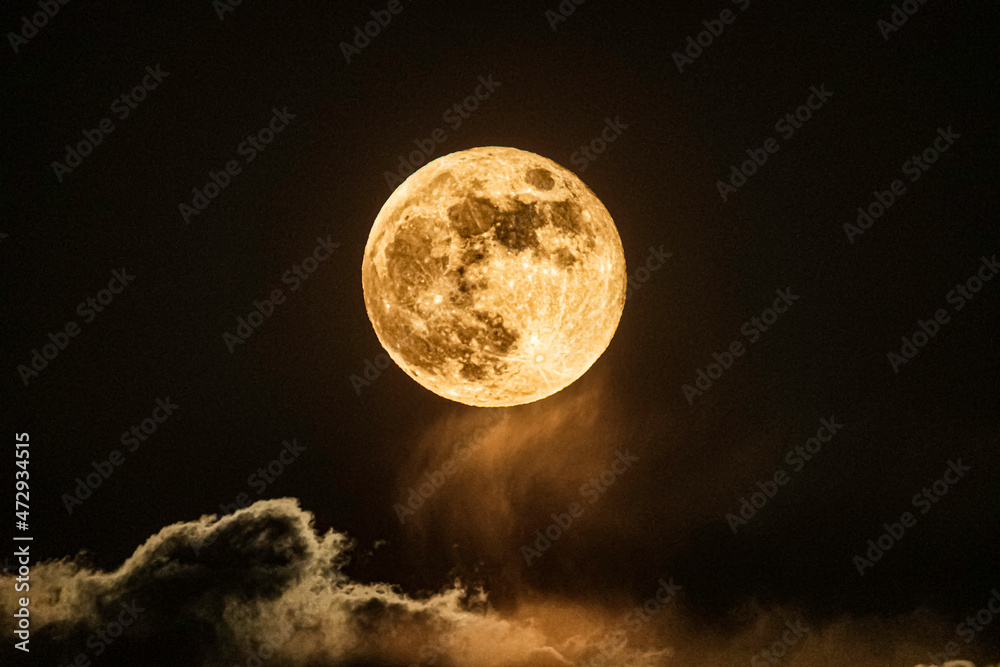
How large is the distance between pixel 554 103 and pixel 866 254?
2024 millimetres

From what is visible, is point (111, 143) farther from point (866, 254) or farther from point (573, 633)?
point (866, 254)

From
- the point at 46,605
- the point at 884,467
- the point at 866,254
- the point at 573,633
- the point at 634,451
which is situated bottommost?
the point at 46,605

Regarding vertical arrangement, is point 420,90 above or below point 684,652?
above

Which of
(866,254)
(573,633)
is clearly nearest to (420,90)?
(866,254)

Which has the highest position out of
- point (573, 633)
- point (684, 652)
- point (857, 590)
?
point (857, 590)

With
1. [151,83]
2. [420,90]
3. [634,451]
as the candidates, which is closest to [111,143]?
[151,83]

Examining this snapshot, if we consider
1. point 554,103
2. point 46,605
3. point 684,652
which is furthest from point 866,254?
point 46,605

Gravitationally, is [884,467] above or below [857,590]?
above

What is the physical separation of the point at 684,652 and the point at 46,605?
3.70 meters

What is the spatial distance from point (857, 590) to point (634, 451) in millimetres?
1517

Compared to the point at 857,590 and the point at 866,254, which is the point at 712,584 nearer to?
the point at 857,590

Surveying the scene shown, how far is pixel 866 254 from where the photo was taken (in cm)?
337

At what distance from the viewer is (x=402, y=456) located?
3428mm

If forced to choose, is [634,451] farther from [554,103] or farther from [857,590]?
[554,103]
